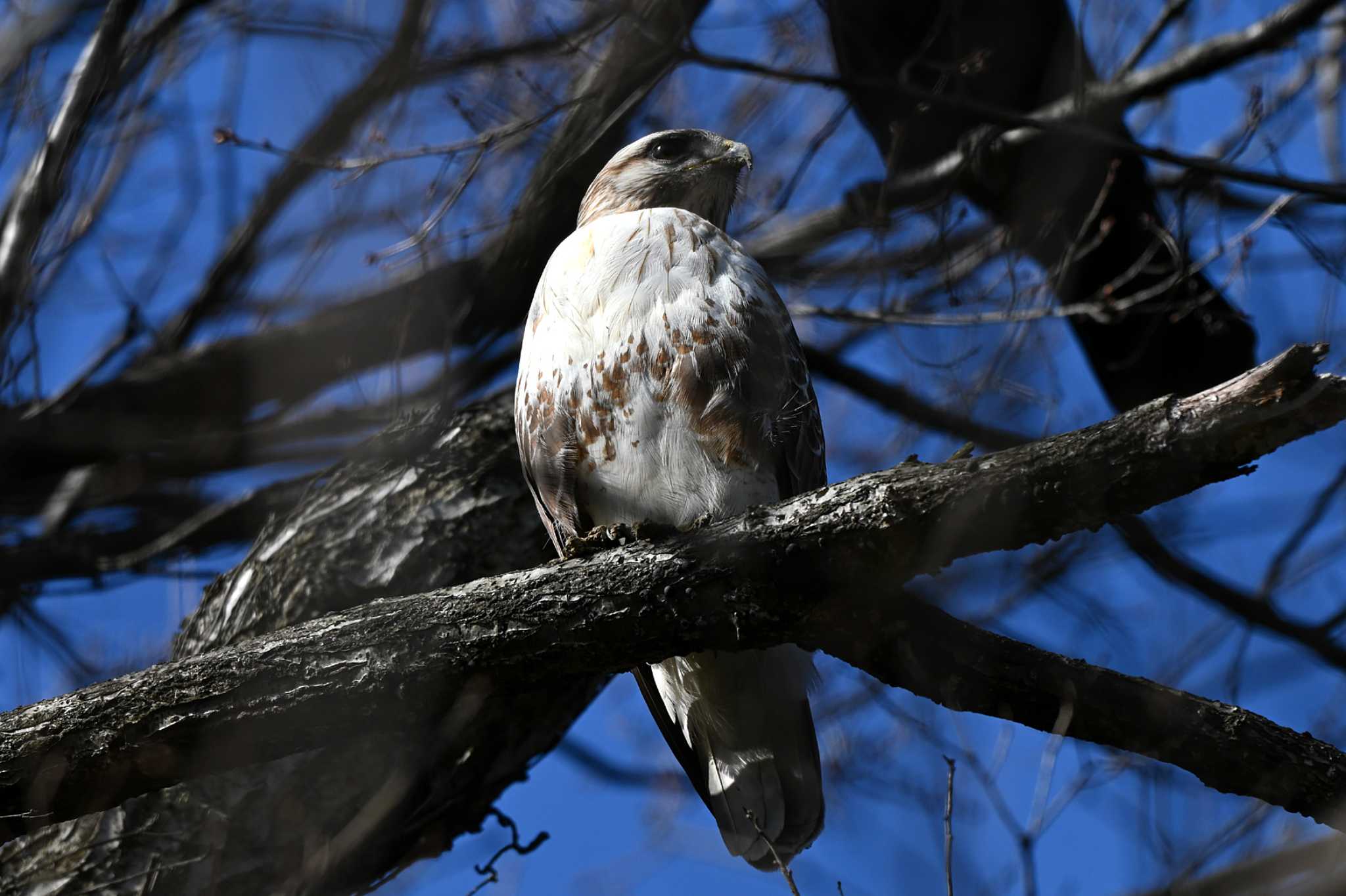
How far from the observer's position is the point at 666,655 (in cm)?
291

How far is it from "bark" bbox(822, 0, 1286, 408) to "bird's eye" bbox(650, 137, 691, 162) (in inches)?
30.7

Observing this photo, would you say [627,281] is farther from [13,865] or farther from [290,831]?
[13,865]

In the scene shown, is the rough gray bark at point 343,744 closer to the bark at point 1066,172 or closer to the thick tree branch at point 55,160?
the thick tree branch at point 55,160

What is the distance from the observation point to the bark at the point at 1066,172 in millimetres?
A: 4852

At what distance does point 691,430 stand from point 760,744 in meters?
1.10

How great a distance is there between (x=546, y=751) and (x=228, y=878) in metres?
1.25

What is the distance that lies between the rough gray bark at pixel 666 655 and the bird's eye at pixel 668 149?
1976mm

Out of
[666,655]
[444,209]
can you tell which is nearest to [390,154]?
[444,209]

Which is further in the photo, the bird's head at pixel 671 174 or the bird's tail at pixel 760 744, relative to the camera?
the bird's head at pixel 671 174

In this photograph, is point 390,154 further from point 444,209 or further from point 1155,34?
point 1155,34

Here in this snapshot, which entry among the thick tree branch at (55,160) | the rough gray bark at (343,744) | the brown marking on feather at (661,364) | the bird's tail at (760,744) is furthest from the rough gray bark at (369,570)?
the thick tree branch at (55,160)

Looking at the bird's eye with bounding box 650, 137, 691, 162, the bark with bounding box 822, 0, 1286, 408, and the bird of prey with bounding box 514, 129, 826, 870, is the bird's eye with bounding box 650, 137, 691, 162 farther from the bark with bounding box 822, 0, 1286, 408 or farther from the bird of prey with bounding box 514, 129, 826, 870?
the bark with bounding box 822, 0, 1286, 408

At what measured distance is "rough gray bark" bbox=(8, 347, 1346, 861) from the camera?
2.57 meters

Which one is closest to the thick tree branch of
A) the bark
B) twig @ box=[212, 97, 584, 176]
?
twig @ box=[212, 97, 584, 176]
